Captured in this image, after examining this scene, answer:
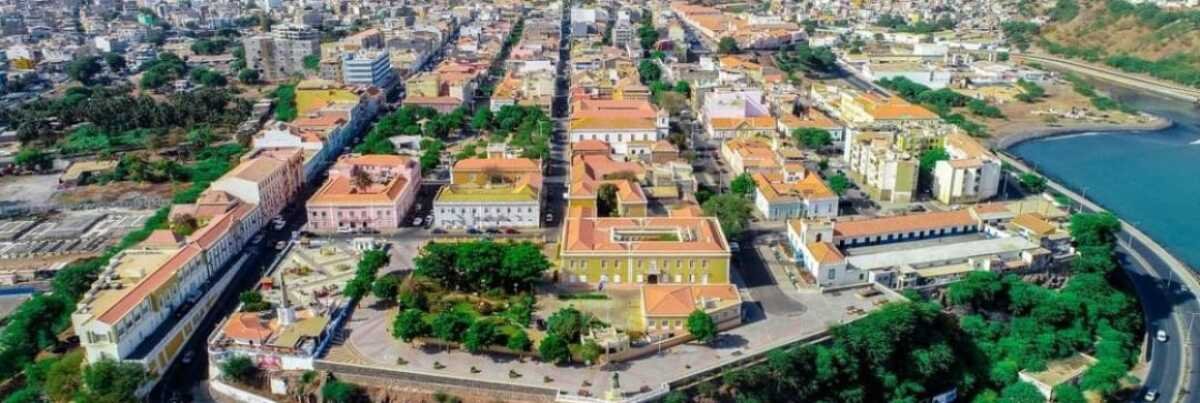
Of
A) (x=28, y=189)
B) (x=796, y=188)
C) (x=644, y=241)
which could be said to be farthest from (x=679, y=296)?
(x=28, y=189)

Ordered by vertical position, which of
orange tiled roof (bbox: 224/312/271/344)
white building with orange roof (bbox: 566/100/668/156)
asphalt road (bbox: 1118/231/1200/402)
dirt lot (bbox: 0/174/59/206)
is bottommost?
asphalt road (bbox: 1118/231/1200/402)

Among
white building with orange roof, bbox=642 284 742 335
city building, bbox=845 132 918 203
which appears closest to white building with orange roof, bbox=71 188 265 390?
white building with orange roof, bbox=642 284 742 335

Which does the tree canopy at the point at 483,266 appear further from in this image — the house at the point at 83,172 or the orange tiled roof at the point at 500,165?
the house at the point at 83,172

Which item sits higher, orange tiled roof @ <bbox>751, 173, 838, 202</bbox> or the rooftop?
orange tiled roof @ <bbox>751, 173, 838, 202</bbox>

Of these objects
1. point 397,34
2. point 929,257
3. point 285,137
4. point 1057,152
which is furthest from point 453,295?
point 397,34

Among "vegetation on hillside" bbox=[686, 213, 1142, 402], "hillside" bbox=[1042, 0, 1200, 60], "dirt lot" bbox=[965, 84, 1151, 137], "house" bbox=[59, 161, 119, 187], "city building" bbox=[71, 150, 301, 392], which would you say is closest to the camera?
"vegetation on hillside" bbox=[686, 213, 1142, 402]

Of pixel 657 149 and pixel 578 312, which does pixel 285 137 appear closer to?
pixel 657 149

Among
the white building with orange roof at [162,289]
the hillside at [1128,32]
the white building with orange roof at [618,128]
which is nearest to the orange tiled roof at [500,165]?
the white building with orange roof at [618,128]

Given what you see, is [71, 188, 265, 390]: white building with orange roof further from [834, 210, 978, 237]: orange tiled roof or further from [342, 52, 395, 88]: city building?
[342, 52, 395, 88]: city building
